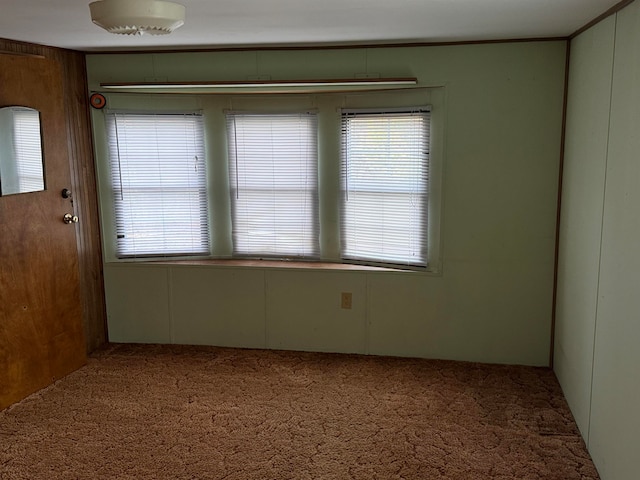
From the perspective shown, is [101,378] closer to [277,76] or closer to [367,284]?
[367,284]

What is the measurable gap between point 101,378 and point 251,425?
129 centimetres

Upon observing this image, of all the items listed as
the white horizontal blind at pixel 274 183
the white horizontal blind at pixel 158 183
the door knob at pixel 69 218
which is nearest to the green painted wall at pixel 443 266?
the white horizontal blind at pixel 158 183

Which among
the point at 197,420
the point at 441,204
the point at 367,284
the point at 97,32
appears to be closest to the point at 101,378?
the point at 197,420

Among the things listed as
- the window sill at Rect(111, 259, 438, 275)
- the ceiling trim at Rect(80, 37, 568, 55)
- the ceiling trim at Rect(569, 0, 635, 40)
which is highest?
the ceiling trim at Rect(80, 37, 568, 55)

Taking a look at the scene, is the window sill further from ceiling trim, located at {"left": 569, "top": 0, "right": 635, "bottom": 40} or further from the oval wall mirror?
ceiling trim, located at {"left": 569, "top": 0, "right": 635, "bottom": 40}

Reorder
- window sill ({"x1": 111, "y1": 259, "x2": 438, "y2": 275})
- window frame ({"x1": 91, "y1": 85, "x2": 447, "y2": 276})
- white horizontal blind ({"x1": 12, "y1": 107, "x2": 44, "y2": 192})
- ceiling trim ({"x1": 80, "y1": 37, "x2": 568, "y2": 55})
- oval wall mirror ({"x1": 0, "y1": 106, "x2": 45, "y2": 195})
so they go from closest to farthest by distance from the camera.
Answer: oval wall mirror ({"x1": 0, "y1": 106, "x2": 45, "y2": 195}) → white horizontal blind ({"x1": 12, "y1": 107, "x2": 44, "y2": 192}) → ceiling trim ({"x1": 80, "y1": 37, "x2": 568, "y2": 55}) → window frame ({"x1": 91, "y1": 85, "x2": 447, "y2": 276}) → window sill ({"x1": 111, "y1": 259, "x2": 438, "y2": 275})

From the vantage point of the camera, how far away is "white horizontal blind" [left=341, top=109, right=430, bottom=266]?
4.21 meters

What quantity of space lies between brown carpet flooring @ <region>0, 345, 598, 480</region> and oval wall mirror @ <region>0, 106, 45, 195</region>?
135cm

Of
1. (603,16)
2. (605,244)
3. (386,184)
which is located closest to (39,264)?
(386,184)

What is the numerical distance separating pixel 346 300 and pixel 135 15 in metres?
2.77

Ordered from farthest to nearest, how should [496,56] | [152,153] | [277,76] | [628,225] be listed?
[152,153] < [277,76] < [496,56] < [628,225]

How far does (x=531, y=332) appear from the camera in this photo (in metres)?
4.16

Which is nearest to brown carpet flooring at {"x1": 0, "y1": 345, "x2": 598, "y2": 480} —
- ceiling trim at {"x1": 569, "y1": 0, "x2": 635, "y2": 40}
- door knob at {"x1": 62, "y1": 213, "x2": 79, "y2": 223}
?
door knob at {"x1": 62, "y1": 213, "x2": 79, "y2": 223}

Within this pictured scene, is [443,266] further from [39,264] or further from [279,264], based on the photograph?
[39,264]
